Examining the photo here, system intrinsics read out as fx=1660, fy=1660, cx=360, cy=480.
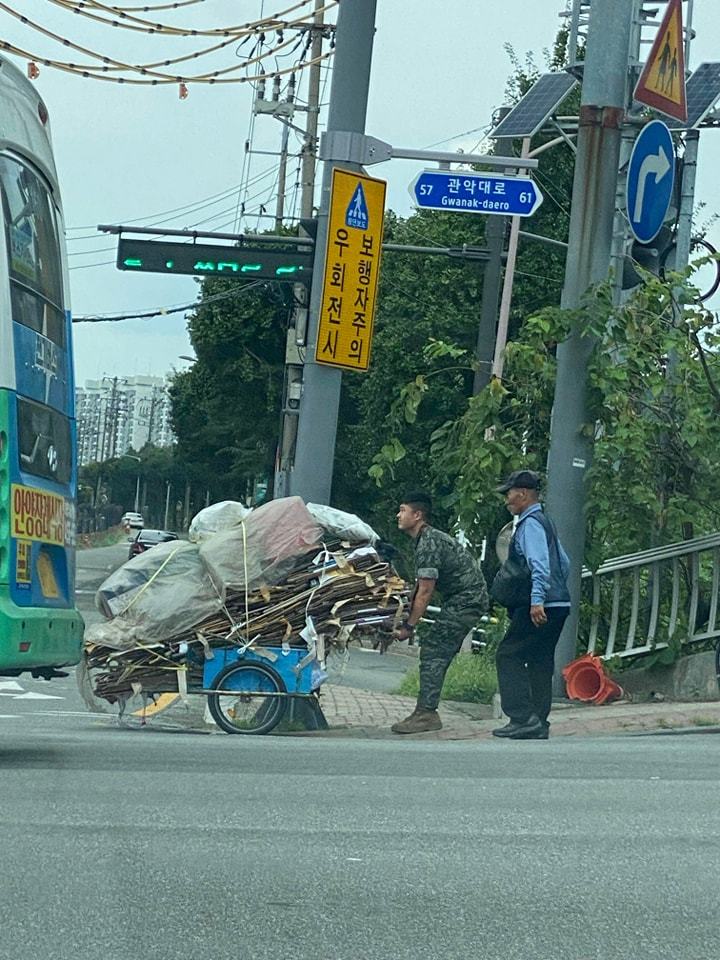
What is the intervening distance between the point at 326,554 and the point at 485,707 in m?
2.99

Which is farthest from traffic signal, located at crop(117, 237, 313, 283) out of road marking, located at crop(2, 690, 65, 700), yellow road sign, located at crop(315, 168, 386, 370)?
road marking, located at crop(2, 690, 65, 700)

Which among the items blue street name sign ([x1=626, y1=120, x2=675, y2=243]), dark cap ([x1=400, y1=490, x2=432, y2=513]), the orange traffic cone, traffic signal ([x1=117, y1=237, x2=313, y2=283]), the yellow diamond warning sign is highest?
the yellow diamond warning sign

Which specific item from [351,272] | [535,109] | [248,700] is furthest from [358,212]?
[535,109]

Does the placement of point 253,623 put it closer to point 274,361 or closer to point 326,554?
point 326,554

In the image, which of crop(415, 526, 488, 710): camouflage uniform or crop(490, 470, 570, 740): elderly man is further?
crop(415, 526, 488, 710): camouflage uniform

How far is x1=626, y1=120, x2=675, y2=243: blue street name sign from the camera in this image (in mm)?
13578

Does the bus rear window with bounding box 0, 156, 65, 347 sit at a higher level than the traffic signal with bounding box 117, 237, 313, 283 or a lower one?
lower

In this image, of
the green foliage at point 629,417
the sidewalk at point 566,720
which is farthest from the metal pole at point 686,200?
the sidewalk at point 566,720

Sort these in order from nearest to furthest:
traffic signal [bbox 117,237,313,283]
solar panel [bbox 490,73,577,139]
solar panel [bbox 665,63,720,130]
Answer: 1. traffic signal [bbox 117,237,313,283]
2. solar panel [bbox 665,63,720,130]
3. solar panel [bbox 490,73,577,139]

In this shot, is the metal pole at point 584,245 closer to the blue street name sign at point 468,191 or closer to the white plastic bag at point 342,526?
the blue street name sign at point 468,191

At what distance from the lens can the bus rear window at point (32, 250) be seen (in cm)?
955

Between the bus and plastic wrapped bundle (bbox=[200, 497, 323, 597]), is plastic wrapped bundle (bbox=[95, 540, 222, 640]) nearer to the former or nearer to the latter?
plastic wrapped bundle (bbox=[200, 497, 323, 597])

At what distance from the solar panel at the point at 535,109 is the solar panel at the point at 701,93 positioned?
1.86m

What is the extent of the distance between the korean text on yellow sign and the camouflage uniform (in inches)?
126
